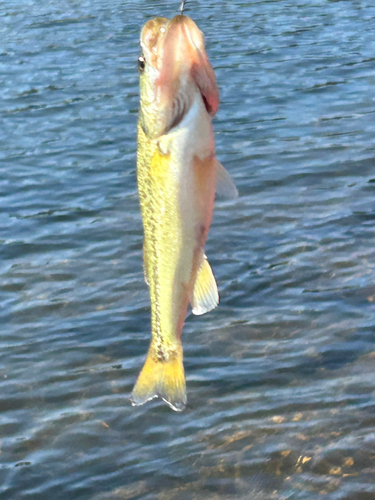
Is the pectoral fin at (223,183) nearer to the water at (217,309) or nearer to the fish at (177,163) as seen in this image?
the fish at (177,163)

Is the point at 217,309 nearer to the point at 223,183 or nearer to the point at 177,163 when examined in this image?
the point at 223,183

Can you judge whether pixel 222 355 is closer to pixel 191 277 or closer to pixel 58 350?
pixel 58 350

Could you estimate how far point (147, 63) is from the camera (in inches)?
123

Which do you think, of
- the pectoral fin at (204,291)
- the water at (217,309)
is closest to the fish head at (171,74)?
the pectoral fin at (204,291)

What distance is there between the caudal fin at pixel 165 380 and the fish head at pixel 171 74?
1393 millimetres

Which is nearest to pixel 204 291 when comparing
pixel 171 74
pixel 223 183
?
pixel 223 183

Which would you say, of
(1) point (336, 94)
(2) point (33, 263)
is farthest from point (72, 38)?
(2) point (33, 263)

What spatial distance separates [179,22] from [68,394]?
525 centimetres

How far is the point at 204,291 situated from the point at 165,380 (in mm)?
777

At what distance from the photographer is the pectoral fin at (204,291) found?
355 centimetres

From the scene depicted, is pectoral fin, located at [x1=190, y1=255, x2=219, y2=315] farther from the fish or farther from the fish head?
the fish head

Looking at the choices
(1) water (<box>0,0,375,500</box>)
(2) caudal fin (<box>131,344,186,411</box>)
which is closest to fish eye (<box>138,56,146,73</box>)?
(2) caudal fin (<box>131,344,186,411</box>)

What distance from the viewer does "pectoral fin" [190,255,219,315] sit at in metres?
3.55

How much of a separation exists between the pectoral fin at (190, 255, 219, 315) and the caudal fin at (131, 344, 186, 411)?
55cm
